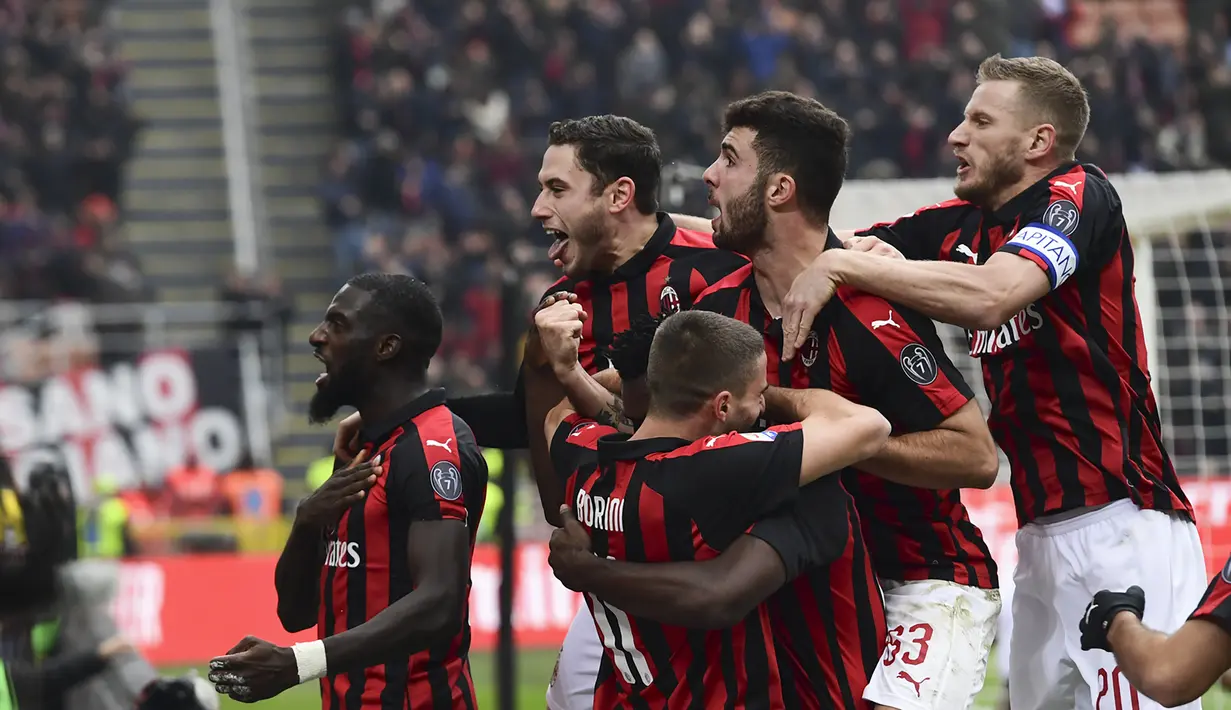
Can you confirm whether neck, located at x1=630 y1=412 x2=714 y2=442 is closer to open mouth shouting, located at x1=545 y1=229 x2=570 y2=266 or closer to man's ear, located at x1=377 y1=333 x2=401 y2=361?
man's ear, located at x1=377 y1=333 x2=401 y2=361

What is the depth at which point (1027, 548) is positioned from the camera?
5.23 meters

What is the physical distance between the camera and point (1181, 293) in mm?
10430

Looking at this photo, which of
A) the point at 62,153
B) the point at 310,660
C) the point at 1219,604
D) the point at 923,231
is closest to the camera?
the point at 1219,604

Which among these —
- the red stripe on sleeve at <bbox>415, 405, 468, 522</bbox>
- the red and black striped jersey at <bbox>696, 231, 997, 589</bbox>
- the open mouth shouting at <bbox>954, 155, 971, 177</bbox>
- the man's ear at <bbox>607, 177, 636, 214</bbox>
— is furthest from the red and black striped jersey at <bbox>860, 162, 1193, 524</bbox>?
the red stripe on sleeve at <bbox>415, 405, 468, 522</bbox>

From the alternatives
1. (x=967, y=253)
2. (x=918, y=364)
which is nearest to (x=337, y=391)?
(x=918, y=364)

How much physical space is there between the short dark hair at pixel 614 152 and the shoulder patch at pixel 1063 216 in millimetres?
1146

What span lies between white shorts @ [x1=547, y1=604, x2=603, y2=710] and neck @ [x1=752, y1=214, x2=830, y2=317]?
1.27m

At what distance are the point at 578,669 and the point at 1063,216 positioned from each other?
1.98 metres

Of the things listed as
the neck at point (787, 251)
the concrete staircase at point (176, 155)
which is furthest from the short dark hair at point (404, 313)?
the concrete staircase at point (176, 155)

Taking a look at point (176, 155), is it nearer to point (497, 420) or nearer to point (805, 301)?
point (497, 420)

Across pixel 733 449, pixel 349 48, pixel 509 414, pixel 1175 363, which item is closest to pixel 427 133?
pixel 349 48

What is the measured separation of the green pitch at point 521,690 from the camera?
10.3 metres

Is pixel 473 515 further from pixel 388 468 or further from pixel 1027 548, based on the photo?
pixel 1027 548

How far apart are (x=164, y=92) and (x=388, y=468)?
19.2 metres
